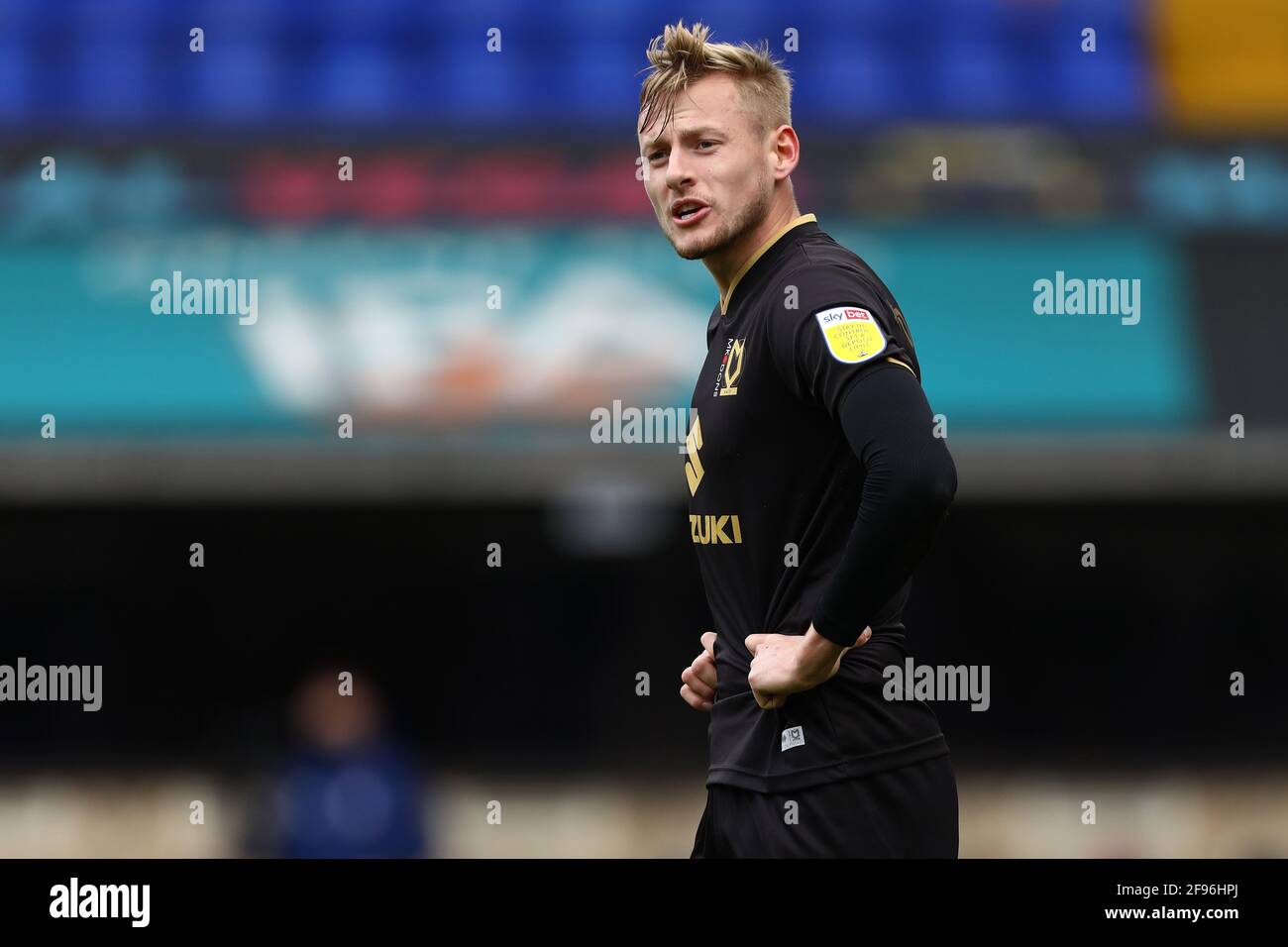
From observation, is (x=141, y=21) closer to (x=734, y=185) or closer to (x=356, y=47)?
(x=356, y=47)

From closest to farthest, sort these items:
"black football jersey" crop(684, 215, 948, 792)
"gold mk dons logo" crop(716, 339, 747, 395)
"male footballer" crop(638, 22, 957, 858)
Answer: "male footballer" crop(638, 22, 957, 858) → "black football jersey" crop(684, 215, 948, 792) → "gold mk dons logo" crop(716, 339, 747, 395)

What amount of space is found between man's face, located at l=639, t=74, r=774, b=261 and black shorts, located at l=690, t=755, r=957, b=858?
35.5 inches

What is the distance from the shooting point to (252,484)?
8.40 metres

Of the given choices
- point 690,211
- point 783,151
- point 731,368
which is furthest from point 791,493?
point 783,151

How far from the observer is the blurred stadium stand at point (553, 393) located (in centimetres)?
834

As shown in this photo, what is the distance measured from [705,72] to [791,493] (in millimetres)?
736

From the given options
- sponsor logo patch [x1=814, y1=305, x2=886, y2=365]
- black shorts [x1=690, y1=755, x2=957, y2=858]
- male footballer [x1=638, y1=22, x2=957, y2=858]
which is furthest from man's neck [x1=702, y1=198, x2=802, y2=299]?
black shorts [x1=690, y1=755, x2=957, y2=858]

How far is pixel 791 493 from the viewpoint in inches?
97.7

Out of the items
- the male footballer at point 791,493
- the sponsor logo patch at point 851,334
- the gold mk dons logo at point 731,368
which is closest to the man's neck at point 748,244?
the male footballer at point 791,493

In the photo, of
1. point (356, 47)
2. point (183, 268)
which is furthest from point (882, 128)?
point (183, 268)

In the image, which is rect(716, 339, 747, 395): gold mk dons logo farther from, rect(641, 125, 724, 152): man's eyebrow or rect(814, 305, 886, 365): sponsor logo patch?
rect(641, 125, 724, 152): man's eyebrow

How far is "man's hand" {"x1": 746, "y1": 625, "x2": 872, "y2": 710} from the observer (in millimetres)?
2363

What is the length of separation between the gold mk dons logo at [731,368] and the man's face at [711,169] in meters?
0.17

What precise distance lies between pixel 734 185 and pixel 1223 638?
7291 mm
